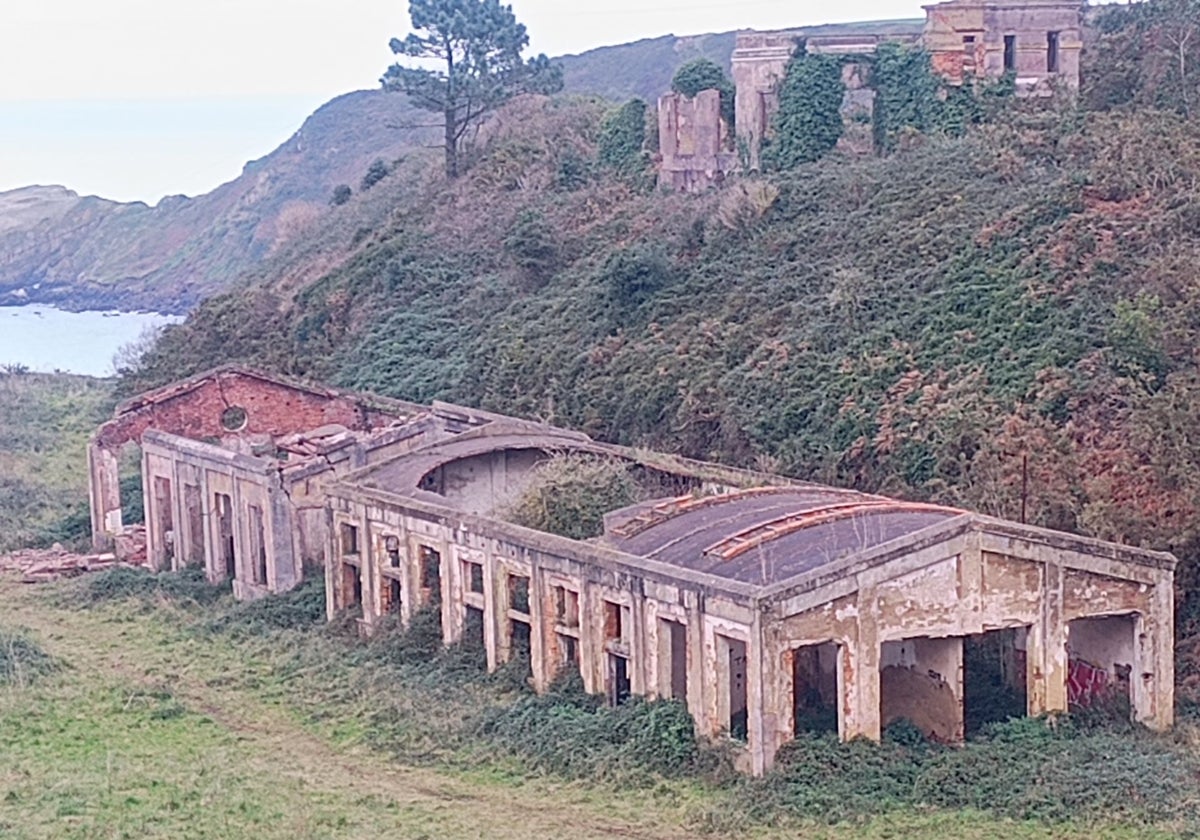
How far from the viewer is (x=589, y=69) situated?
10456cm

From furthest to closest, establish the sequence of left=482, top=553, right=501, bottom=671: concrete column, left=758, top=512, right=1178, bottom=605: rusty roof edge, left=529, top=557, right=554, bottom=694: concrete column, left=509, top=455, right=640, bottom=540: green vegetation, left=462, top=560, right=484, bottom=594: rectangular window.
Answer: left=509, top=455, right=640, bottom=540: green vegetation → left=462, top=560, right=484, bottom=594: rectangular window → left=482, top=553, right=501, bottom=671: concrete column → left=529, top=557, right=554, bottom=694: concrete column → left=758, top=512, right=1178, bottom=605: rusty roof edge

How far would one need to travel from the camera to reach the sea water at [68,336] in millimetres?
72500

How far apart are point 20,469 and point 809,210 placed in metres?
20.1

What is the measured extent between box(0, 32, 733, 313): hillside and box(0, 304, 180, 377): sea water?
2341 millimetres

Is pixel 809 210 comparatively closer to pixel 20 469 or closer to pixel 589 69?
pixel 20 469

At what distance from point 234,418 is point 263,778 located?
54.7 feet

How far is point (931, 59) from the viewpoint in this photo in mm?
44344

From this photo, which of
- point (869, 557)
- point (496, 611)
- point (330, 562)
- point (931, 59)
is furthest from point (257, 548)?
point (931, 59)

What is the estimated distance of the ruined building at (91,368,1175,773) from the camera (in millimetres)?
21609

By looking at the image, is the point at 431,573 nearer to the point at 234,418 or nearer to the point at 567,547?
the point at 567,547

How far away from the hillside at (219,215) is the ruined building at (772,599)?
63750mm

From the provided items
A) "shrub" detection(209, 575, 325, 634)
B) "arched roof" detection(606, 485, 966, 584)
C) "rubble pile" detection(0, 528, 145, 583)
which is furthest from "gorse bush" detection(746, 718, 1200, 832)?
"rubble pile" detection(0, 528, 145, 583)

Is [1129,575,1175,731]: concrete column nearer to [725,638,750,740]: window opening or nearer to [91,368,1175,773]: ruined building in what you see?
[91,368,1175,773]: ruined building

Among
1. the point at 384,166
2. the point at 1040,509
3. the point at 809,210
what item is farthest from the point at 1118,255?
the point at 384,166
